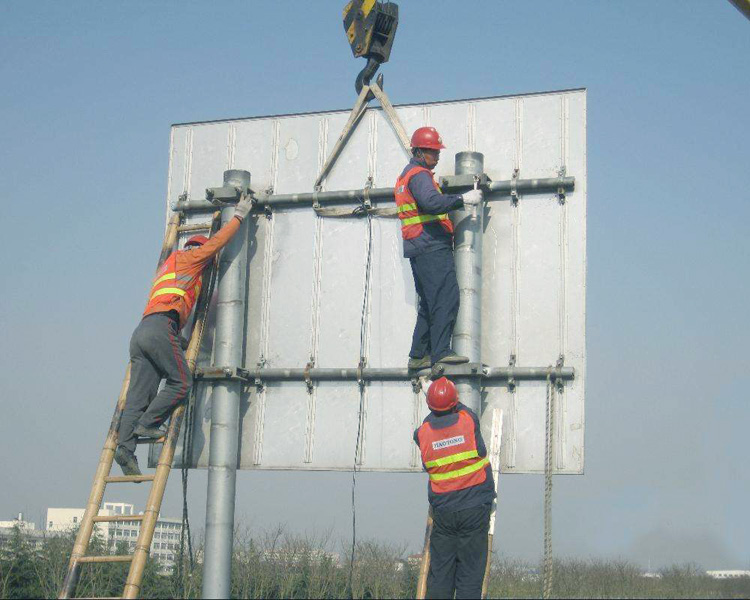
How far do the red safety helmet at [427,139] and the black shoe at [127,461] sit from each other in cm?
401

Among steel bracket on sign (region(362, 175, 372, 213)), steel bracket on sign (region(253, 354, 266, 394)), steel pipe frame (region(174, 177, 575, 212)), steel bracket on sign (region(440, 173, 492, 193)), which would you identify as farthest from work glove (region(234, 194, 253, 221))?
steel bracket on sign (region(440, 173, 492, 193))

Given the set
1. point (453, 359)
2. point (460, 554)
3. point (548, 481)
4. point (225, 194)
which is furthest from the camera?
point (225, 194)

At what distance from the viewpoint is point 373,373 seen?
10.0 m

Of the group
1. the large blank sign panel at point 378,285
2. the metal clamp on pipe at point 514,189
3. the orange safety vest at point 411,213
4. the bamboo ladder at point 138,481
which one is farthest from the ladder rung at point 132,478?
the metal clamp on pipe at point 514,189

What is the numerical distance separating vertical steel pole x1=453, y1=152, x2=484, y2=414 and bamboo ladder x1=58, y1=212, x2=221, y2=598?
8.60 feet

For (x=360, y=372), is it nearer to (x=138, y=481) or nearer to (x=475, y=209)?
(x=475, y=209)

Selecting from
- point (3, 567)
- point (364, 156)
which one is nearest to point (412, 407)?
point (364, 156)

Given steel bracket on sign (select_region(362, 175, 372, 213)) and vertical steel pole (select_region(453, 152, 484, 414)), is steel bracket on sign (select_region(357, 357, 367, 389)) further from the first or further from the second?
steel bracket on sign (select_region(362, 175, 372, 213))

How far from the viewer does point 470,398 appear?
30.7 feet

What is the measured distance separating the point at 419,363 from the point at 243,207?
243 centimetres

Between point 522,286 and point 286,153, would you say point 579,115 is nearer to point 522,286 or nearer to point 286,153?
point 522,286

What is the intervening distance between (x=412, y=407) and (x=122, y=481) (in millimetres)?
2828

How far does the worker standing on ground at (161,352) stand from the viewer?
9883 millimetres

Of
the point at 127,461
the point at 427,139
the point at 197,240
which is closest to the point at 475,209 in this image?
the point at 427,139
